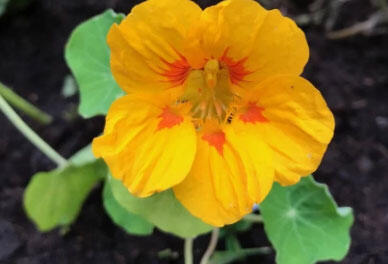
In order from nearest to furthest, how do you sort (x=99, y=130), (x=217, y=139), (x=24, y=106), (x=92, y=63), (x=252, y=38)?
(x=252, y=38)
(x=217, y=139)
(x=92, y=63)
(x=24, y=106)
(x=99, y=130)

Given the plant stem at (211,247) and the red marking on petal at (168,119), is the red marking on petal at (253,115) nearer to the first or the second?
the red marking on petal at (168,119)

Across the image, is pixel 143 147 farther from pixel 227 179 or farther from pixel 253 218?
pixel 253 218

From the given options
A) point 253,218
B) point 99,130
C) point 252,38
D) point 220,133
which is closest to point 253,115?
point 220,133

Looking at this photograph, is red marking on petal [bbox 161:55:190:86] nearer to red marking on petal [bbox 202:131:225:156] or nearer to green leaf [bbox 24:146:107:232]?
red marking on petal [bbox 202:131:225:156]

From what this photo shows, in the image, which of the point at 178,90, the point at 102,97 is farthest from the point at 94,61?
the point at 178,90

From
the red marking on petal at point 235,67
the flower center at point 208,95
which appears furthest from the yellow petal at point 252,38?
the flower center at point 208,95

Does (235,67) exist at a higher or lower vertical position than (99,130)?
higher

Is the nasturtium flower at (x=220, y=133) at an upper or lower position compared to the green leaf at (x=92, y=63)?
upper
